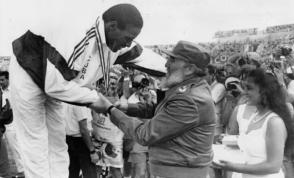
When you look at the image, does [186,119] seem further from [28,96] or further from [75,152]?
[75,152]

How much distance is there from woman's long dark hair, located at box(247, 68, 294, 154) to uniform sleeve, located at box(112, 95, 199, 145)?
953mm

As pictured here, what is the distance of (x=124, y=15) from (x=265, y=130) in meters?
1.37

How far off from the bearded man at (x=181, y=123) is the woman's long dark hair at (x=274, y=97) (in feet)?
2.50

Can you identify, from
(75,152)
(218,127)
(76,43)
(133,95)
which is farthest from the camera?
(133,95)

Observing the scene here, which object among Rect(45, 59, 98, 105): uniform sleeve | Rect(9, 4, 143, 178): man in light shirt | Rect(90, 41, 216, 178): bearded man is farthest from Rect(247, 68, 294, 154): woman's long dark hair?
Rect(45, 59, 98, 105): uniform sleeve

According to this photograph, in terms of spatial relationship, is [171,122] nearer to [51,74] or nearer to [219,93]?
[51,74]

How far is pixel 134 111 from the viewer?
139 inches

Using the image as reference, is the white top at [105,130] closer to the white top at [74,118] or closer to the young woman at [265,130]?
the white top at [74,118]

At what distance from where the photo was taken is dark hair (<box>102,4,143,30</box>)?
11.0 feet

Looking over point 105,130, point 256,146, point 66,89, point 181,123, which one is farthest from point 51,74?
point 105,130

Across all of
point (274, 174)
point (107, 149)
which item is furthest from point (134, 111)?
point (107, 149)

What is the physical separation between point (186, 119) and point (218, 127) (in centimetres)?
409

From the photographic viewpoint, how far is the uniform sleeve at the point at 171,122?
2.94m

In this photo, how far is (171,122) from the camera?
2939 mm
